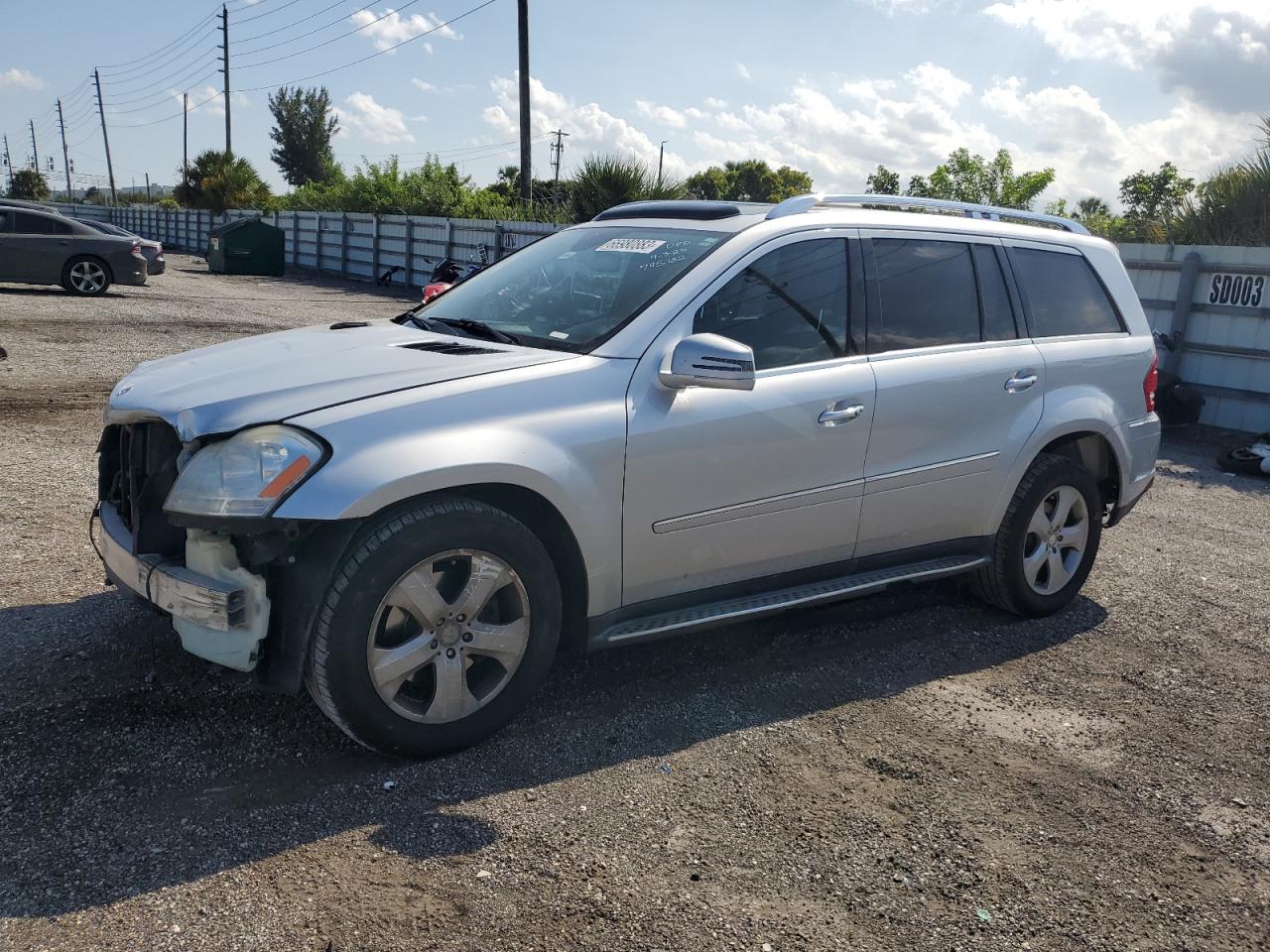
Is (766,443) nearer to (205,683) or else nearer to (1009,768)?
(1009,768)

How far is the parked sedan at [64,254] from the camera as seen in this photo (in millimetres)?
18750

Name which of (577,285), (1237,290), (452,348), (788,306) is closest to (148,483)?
(452,348)

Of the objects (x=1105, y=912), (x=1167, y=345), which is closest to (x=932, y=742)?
(x=1105, y=912)

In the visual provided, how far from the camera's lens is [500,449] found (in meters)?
3.34

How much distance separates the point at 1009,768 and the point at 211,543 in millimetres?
2663

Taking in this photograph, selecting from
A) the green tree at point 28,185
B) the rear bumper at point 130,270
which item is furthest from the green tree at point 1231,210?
the green tree at point 28,185

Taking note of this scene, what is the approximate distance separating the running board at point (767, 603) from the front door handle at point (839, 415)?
65 centimetres

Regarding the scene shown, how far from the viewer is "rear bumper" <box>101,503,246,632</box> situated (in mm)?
3109

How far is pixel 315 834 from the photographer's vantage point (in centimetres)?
299

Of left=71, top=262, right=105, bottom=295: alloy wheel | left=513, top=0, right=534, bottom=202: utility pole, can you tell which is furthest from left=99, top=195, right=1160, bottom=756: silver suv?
left=513, top=0, right=534, bottom=202: utility pole

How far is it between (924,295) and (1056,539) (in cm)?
140

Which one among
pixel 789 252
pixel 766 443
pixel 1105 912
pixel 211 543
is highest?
pixel 789 252

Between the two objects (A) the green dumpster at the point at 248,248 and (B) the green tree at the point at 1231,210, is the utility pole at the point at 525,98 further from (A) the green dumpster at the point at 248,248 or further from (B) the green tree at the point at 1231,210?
(B) the green tree at the point at 1231,210

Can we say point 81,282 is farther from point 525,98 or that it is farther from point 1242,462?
point 1242,462
